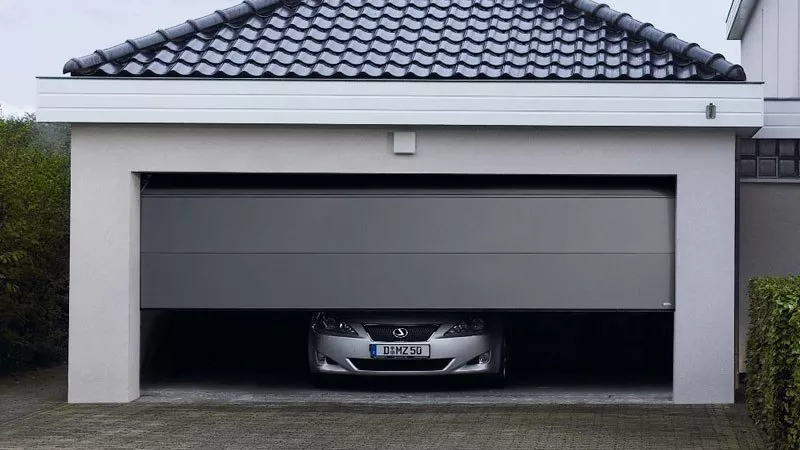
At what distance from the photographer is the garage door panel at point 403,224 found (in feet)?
39.1

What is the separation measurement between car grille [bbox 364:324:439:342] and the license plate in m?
0.09

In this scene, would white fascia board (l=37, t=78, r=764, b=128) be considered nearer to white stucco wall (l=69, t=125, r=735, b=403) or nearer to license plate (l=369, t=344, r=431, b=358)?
white stucco wall (l=69, t=125, r=735, b=403)

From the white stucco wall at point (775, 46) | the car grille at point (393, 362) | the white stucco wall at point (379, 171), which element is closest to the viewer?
the white stucco wall at point (379, 171)

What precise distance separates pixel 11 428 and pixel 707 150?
6.74 m

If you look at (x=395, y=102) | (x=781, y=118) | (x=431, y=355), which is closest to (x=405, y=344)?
(x=431, y=355)

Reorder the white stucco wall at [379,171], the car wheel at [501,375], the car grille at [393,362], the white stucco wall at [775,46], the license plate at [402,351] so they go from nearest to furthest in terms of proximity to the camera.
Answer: the white stucco wall at [379,171], the license plate at [402,351], the car grille at [393,362], the car wheel at [501,375], the white stucco wall at [775,46]

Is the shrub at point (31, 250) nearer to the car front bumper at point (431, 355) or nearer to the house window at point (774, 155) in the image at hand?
the car front bumper at point (431, 355)

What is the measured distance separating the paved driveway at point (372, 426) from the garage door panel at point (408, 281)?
3.38 ft

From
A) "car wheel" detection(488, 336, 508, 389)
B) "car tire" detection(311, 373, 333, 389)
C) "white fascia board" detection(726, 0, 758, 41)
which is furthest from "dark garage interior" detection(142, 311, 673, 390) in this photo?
"white fascia board" detection(726, 0, 758, 41)

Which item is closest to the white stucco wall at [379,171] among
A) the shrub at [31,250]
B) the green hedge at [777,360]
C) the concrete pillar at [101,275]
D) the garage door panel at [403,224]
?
the concrete pillar at [101,275]

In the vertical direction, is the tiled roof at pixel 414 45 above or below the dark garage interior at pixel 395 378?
above

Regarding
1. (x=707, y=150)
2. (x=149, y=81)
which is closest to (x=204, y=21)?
(x=149, y=81)

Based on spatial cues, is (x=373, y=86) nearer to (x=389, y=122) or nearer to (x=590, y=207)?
(x=389, y=122)

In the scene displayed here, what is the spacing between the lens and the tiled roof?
11695 millimetres
